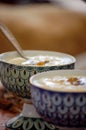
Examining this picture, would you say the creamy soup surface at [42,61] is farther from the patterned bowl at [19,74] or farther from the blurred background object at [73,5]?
the blurred background object at [73,5]

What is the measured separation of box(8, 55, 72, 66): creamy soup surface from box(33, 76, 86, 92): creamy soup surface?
0.10m

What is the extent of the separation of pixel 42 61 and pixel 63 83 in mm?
161

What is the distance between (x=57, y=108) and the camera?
562mm

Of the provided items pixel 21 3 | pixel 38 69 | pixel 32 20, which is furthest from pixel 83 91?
pixel 21 3

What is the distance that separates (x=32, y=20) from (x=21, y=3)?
0.41m

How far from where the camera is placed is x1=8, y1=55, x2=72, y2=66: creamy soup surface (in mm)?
729

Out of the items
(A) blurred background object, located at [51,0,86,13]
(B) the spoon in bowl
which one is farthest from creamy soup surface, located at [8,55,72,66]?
(A) blurred background object, located at [51,0,86,13]

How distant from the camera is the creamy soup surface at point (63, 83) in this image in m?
0.56

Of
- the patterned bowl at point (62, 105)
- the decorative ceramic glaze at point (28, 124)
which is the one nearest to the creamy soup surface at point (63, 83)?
the patterned bowl at point (62, 105)

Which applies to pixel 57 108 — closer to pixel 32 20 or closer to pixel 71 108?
pixel 71 108

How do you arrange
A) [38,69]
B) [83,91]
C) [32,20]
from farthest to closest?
1. [32,20]
2. [38,69]
3. [83,91]

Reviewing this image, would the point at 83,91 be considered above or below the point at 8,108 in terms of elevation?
above

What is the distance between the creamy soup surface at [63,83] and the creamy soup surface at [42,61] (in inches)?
3.9

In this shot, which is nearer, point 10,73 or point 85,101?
point 85,101
